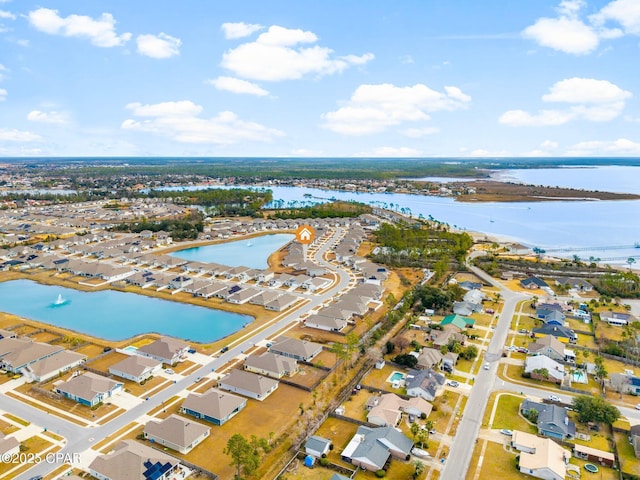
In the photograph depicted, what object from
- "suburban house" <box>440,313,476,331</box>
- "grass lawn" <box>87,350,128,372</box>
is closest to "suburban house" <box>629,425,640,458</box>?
"suburban house" <box>440,313,476,331</box>

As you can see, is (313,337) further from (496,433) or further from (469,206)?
(469,206)

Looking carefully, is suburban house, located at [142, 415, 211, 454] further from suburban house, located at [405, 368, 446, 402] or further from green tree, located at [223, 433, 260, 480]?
suburban house, located at [405, 368, 446, 402]

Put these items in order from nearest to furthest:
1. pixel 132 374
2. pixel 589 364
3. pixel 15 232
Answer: pixel 132 374
pixel 589 364
pixel 15 232

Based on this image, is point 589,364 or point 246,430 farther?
point 589,364

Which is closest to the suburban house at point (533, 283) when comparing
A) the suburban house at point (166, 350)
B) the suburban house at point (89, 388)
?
the suburban house at point (166, 350)

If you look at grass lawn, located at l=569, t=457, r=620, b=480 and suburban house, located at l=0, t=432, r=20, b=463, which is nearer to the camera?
grass lawn, located at l=569, t=457, r=620, b=480

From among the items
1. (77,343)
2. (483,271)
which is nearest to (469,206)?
(483,271)
